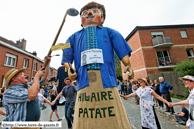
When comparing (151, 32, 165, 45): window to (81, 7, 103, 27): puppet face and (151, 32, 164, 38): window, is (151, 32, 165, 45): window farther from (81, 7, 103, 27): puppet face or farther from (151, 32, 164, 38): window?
(81, 7, 103, 27): puppet face

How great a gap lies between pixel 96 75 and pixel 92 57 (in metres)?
0.25

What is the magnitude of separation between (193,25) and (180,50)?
180 inches

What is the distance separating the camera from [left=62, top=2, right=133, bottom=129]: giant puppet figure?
121cm

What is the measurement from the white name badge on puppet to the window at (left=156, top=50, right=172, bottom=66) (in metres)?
14.9

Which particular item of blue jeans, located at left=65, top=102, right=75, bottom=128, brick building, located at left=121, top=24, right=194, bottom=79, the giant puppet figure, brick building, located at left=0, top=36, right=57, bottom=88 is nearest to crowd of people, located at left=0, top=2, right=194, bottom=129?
the giant puppet figure

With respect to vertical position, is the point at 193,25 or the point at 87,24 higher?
the point at 193,25

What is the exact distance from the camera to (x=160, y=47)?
1434 centimetres

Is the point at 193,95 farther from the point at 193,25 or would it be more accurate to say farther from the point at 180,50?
the point at 193,25

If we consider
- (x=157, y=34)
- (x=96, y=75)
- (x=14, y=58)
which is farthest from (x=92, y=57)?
(x=14, y=58)

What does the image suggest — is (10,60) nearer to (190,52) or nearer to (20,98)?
(20,98)

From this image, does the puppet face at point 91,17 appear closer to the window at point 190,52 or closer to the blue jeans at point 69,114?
the blue jeans at point 69,114

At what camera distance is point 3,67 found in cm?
1211

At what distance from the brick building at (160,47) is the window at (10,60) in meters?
16.7

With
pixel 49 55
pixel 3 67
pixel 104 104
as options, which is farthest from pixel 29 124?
pixel 3 67
